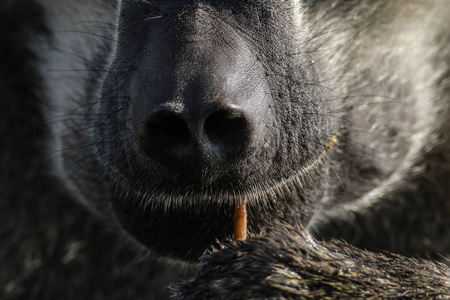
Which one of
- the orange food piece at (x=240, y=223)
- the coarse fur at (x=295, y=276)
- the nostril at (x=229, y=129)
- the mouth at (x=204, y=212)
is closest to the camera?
the coarse fur at (x=295, y=276)

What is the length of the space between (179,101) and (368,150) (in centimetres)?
134

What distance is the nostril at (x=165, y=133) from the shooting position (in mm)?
1930

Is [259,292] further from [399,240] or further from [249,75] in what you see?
[399,240]

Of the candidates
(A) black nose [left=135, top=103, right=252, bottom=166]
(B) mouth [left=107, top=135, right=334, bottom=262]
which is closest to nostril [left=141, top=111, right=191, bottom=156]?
(A) black nose [left=135, top=103, right=252, bottom=166]

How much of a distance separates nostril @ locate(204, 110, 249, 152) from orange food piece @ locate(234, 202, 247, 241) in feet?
1.26

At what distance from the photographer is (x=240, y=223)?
229 centimetres

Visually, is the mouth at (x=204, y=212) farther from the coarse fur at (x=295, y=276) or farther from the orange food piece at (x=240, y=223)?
the coarse fur at (x=295, y=276)

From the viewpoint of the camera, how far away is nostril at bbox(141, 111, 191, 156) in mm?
1930

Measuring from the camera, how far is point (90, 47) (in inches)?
121

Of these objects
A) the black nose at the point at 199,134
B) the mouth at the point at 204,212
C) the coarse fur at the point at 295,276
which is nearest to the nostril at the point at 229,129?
the black nose at the point at 199,134

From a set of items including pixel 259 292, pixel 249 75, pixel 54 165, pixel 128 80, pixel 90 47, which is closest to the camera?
pixel 259 292

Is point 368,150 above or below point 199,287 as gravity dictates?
above

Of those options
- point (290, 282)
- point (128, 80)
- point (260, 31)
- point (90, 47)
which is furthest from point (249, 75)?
point (90, 47)

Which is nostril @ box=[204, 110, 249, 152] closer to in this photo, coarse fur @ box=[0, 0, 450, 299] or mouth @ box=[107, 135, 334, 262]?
coarse fur @ box=[0, 0, 450, 299]
